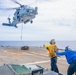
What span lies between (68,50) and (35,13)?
62.1ft

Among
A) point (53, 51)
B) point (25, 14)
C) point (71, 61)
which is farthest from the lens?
point (25, 14)

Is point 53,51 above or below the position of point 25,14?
below

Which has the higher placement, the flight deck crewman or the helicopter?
the helicopter

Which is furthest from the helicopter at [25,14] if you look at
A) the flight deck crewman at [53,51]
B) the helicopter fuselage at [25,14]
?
the flight deck crewman at [53,51]

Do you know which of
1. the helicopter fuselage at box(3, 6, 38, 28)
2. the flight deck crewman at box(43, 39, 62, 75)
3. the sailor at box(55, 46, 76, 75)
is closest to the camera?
the sailor at box(55, 46, 76, 75)

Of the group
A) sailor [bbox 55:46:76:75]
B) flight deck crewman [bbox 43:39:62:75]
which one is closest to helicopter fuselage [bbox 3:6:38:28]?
flight deck crewman [bbox 43:39:62:75]

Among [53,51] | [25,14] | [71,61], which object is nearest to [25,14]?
[25,14]

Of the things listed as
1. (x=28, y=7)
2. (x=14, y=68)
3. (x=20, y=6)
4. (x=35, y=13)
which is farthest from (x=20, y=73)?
(x=20, y=6)

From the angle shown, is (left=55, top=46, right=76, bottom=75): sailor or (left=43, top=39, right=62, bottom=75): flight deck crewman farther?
(left=43, top=39, right=62, bottom=75): flight deck crewman

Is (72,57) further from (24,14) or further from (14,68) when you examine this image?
(24,14)

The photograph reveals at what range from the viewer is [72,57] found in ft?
28.0

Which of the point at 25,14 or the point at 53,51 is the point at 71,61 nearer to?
the point at 53,51

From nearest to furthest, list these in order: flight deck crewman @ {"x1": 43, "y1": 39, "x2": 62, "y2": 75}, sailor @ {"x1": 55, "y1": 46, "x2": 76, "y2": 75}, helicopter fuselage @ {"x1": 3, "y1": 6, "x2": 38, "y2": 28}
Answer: sailor @ {"x1": 55, "y1": 46, "x2": 76, "y2": 75}
flight deck crewman @ {"x1": 43, "y1": 39, "x2": 62, "y2": 75}
helicopter fuselage @ {"x1": 3, "y1": 6, "x2": 38, "y2": 28}

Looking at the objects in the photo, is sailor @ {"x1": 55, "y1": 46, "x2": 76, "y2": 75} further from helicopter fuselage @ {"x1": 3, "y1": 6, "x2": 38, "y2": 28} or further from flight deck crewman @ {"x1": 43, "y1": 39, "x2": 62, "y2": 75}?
helicopter fuselage @ {"x1": 3, "y1": 6, "x2": 38, "y2": 28}
